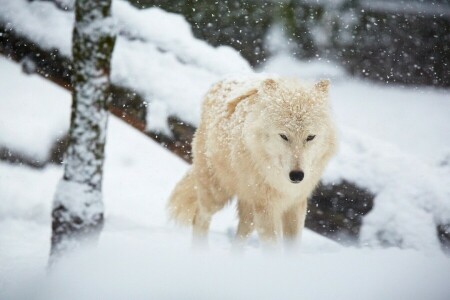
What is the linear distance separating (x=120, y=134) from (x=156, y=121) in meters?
1.97

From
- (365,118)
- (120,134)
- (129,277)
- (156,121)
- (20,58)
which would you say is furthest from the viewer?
(365,118)

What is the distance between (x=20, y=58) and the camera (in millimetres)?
5473

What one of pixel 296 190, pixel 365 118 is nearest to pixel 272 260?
pixel 296 190

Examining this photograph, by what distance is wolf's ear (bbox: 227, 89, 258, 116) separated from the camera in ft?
12.9

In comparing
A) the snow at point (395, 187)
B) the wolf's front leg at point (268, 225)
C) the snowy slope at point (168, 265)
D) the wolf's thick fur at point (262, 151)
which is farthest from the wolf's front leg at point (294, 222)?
the snow at point (395, 187)

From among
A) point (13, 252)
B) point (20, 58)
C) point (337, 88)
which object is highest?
point (337, 88)

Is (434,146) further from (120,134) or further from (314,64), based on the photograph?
(120,134)

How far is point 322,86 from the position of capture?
149 inches

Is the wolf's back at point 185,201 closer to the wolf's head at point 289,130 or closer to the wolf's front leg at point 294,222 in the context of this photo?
the wolf's front leg at point 294,222

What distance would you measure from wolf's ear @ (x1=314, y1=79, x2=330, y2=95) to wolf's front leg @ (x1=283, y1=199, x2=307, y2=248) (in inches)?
37.2

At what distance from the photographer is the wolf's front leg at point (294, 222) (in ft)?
13.2

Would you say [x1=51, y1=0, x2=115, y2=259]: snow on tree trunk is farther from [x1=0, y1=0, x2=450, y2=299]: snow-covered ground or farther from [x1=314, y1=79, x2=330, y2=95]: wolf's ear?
[x1=314, y1=79, x2=330, y2=95]: wolf's ear

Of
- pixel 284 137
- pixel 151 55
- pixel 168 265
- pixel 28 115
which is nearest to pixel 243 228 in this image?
pixel 168 265

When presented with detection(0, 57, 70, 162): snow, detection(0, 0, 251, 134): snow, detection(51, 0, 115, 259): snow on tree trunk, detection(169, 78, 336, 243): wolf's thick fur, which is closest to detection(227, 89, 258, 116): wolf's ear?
detection(169, 78, 336, 243): wolf's thick fur
